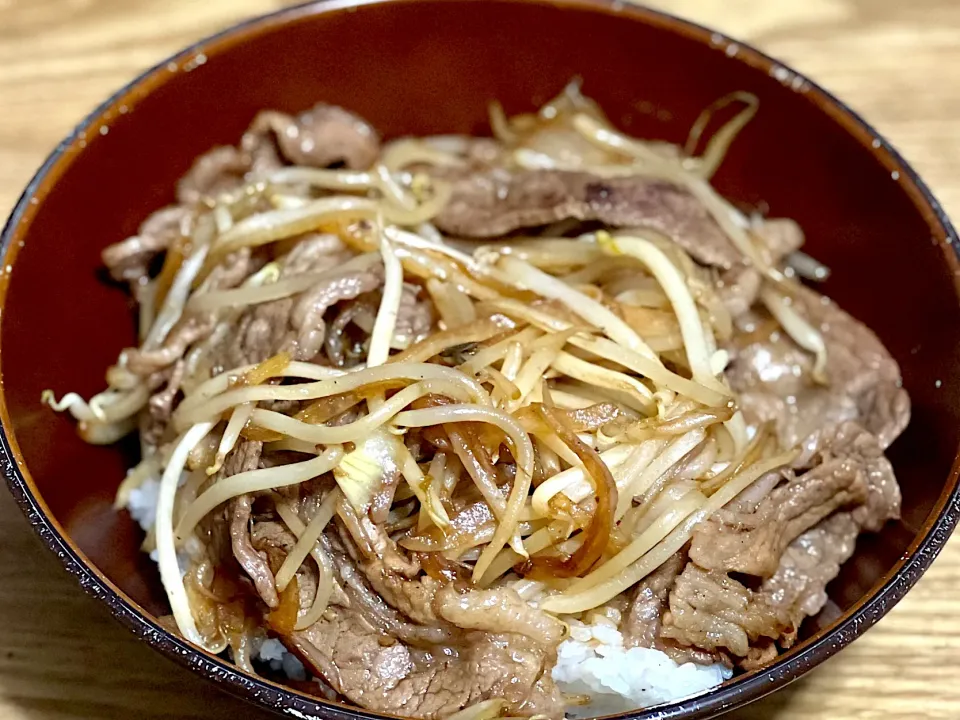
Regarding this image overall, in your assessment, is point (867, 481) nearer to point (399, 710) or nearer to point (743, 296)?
point (743, 296)

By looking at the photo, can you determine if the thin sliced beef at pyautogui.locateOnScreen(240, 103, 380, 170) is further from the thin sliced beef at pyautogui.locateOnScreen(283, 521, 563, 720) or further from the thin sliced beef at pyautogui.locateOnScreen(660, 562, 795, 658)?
the thin sliced beef at pyautogui.locateOnScreen(660, 562, 795, 658)

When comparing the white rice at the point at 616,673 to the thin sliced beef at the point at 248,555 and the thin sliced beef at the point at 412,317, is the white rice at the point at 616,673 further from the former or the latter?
the thin sliced beef at the point at 412,317

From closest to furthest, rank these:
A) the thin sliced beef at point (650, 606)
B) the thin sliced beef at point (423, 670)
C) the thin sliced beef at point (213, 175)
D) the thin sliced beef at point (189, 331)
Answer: the thin sliced beef at point (423, 670)
the thin sliced beef at point (650, 606)
the thin sliced beef at point (189, 331)
the thin sliced beef at point (213, 175)

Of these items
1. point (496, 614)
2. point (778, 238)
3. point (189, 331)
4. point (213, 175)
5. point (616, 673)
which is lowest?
point (616, 673)

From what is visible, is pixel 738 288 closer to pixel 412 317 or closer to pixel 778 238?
pixel 778 238

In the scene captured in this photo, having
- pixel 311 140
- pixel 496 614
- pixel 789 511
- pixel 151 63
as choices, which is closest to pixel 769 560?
pixel 789 511

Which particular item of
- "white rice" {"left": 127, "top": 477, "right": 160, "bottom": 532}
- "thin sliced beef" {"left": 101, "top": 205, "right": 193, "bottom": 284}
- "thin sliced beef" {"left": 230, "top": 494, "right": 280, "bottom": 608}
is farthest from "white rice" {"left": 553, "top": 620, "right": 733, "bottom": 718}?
"thin sliced beef" {"left": 101, "top": 205, "right": 193, "bottom": 284}

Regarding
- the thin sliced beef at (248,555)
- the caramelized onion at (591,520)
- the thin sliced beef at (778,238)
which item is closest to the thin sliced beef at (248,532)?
the thin sliced beef at (248,555)
